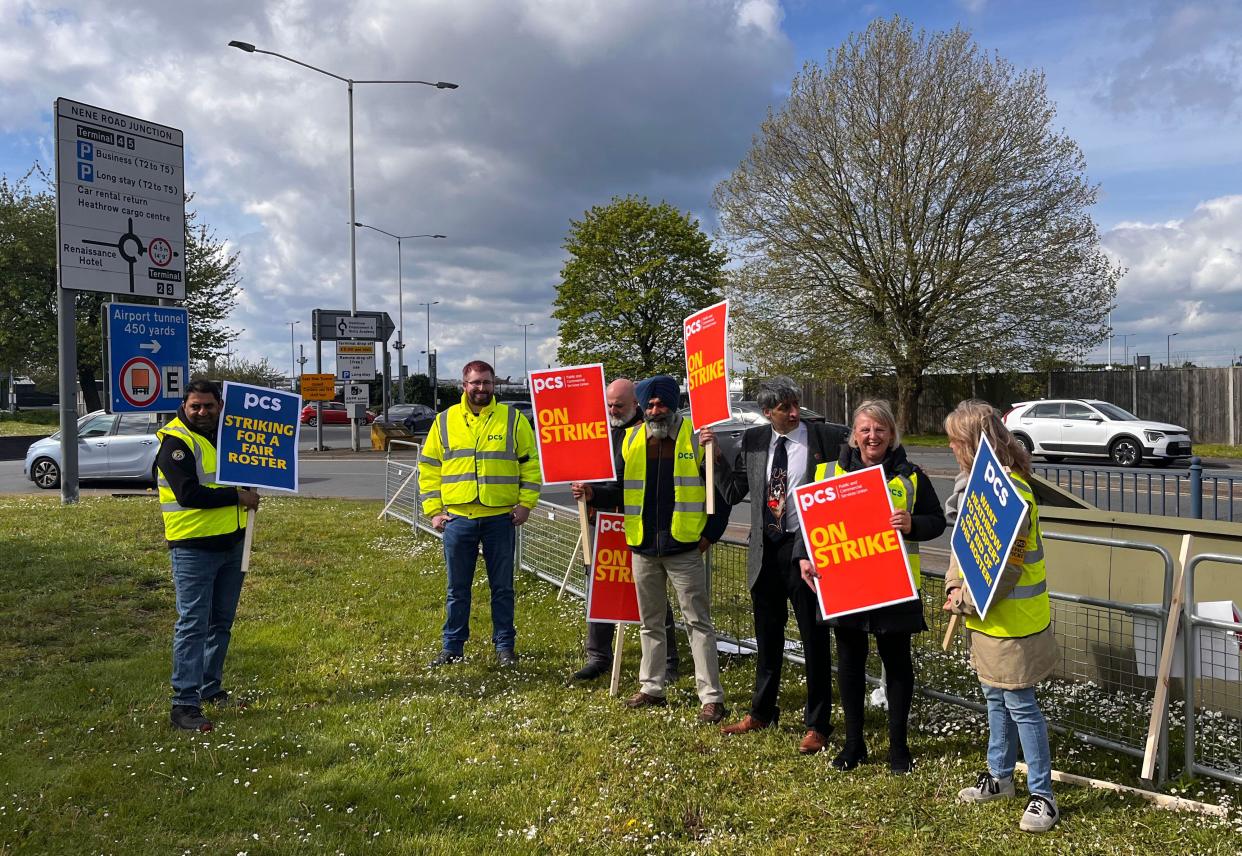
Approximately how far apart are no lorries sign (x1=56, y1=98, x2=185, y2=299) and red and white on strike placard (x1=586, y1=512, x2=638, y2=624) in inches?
385

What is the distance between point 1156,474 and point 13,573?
471 inches

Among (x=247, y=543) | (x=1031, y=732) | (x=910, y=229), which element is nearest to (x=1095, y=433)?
(x=910, y=229)

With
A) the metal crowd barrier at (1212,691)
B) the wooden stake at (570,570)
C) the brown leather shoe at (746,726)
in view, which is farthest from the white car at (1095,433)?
the brown leather shoe at (746,726)

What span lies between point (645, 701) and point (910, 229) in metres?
26.3

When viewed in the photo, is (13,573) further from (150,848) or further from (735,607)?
(735,607)

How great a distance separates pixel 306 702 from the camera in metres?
5.50

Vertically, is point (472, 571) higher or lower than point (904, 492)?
lower

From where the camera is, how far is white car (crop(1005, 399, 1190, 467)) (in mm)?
20750

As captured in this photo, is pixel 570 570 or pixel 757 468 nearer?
pixel 757 468

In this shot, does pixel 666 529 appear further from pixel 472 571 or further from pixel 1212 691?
pixel 1212 691


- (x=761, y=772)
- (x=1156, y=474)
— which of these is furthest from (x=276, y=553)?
(x=1156, y=474)

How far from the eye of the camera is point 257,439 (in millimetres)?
5391

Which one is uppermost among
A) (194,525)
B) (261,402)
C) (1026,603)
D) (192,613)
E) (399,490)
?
(261,402)

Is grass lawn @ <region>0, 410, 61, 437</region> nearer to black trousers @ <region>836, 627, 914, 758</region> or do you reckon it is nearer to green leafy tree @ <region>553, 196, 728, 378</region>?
green leafy tree @ <region>553, 196, 728, 378</region>
